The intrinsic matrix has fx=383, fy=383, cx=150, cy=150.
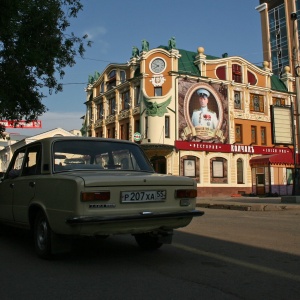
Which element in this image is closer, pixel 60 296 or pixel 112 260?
pixel 60 296

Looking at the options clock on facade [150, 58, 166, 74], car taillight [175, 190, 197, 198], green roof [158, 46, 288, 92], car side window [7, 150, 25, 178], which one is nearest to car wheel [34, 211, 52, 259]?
car side window [7, 150, 25, 178]

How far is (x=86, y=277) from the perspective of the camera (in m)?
4.60

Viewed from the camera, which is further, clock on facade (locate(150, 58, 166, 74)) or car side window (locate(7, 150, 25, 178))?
clock on facade (locate(150, 58, 166, 74))

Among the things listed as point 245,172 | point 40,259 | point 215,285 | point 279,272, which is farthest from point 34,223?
point 245,172

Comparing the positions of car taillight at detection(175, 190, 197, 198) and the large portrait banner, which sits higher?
the large portrait banner

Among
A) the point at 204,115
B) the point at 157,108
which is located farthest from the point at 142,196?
the point at 204,115

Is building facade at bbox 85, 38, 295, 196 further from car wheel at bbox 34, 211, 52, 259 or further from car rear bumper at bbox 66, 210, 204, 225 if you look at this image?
car rear bumper at bbox 66, 210, 204, 225

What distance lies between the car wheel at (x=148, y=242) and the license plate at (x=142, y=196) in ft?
3.63

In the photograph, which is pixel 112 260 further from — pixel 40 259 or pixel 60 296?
pixel 60 296

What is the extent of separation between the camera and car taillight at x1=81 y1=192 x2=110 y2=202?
4828 millimetres

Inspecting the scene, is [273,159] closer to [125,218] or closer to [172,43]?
[172,43]

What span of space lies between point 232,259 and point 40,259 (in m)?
Answer: 2.82

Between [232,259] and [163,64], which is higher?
[163,64]

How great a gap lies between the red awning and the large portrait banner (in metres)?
3.73
